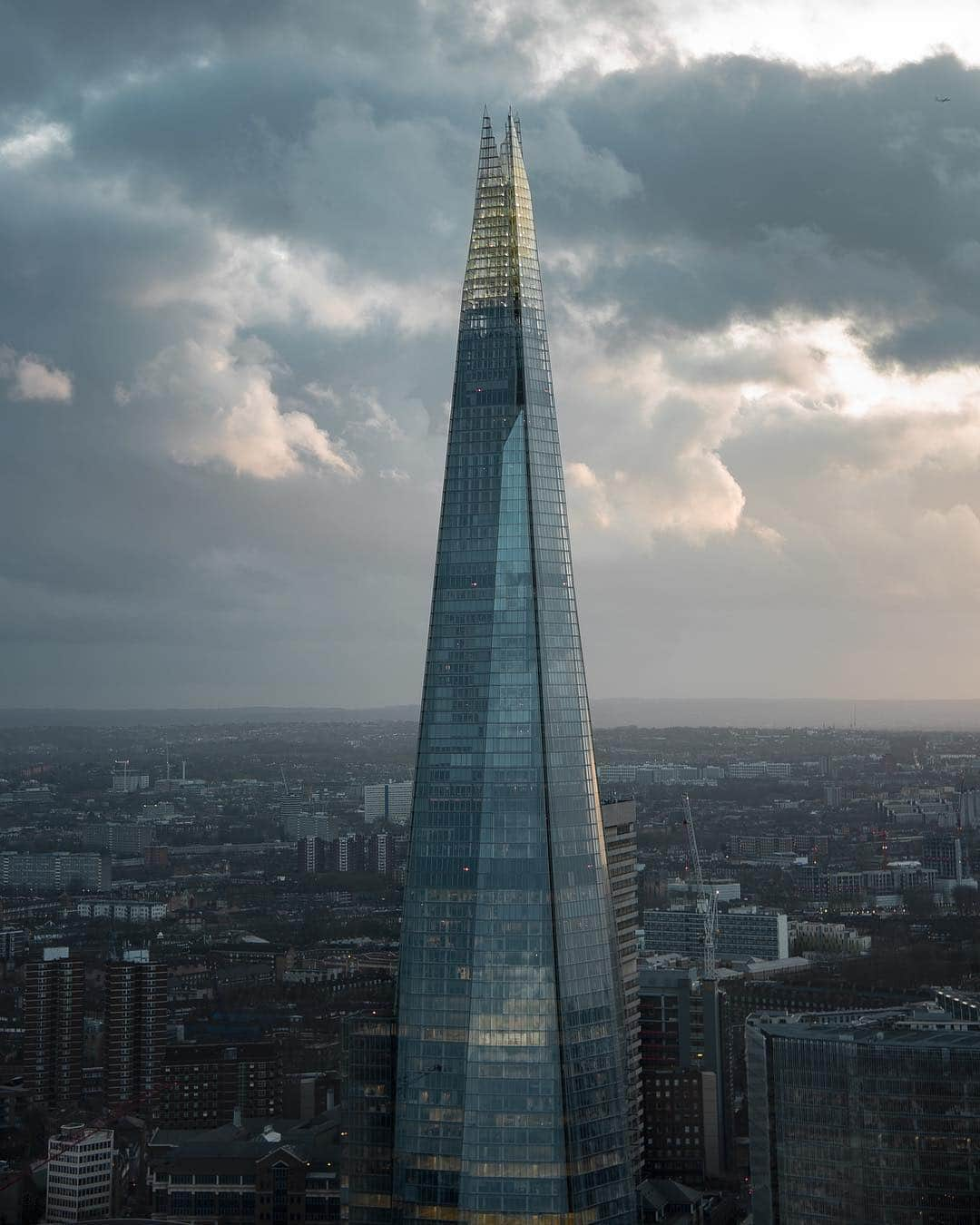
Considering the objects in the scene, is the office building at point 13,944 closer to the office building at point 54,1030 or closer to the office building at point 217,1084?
the office building at point 54,1030

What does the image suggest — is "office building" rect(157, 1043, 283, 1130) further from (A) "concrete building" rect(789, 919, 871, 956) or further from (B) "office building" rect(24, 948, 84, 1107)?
(A) "concrete building" rect(789, 919, 871, 956)

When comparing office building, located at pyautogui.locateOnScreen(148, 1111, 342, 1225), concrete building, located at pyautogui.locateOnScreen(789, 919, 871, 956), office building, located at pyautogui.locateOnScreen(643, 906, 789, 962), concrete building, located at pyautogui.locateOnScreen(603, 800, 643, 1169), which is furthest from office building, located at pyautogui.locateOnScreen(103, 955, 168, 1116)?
concrete building, located at pyautogui.locateOnScreen(789, 919, 871, 956)

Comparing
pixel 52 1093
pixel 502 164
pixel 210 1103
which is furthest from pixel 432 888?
pixel 52 1093

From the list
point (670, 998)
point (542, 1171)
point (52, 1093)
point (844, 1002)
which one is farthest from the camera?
point (844, 1002)

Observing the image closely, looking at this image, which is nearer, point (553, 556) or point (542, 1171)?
point (542, 1171)

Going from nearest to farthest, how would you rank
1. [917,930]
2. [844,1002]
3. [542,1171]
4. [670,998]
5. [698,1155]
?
[542,1171] → [698,1155] → [670,998] → [844,1002] → [917,930]

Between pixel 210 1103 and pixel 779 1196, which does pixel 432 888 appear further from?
pixel 210 1103

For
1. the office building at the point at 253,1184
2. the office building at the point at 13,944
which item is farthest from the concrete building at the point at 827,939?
the office building at the point at 253,1184
